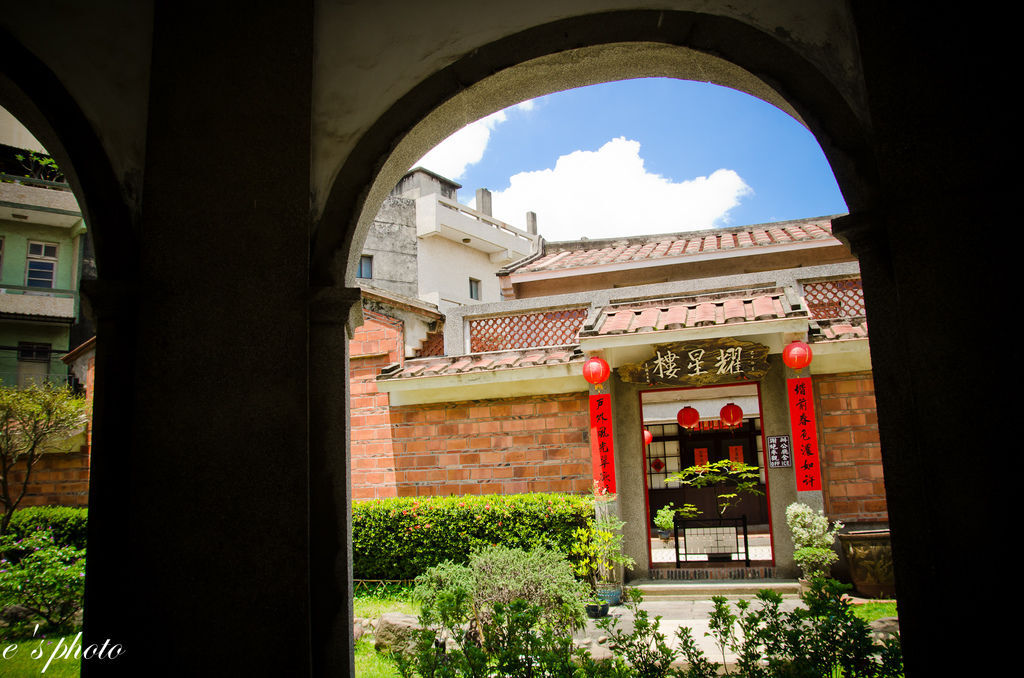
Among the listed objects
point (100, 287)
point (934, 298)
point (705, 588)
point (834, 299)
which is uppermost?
point (834, 299)

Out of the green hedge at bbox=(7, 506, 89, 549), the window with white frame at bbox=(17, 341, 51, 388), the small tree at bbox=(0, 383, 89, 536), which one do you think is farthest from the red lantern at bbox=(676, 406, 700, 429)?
Answer: the window with white frame at bbox=(17, 341, 51, 388)

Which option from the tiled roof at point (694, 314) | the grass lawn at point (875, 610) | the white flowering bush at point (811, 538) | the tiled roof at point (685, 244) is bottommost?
the grass lawn at point (875, 610)

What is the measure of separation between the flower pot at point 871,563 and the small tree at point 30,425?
9790 mm

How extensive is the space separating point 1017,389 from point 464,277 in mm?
19372

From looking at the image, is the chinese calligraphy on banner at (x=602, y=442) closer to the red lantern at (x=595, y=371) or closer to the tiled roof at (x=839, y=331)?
the red lantern at (x=595, y=371)

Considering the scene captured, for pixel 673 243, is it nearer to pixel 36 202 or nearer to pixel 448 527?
pixel 448 527

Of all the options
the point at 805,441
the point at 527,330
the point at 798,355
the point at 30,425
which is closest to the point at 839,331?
the point at 798,355

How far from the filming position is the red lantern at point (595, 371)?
270 inches

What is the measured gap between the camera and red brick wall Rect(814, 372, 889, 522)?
6.89 m

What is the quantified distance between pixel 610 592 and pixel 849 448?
287 cm

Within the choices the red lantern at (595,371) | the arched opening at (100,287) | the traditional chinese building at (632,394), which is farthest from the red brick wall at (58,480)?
the arched opening at (100,287)

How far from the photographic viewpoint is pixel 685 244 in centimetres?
1184

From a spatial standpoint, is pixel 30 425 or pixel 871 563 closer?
pixel 871 563

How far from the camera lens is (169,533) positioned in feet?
7.76
